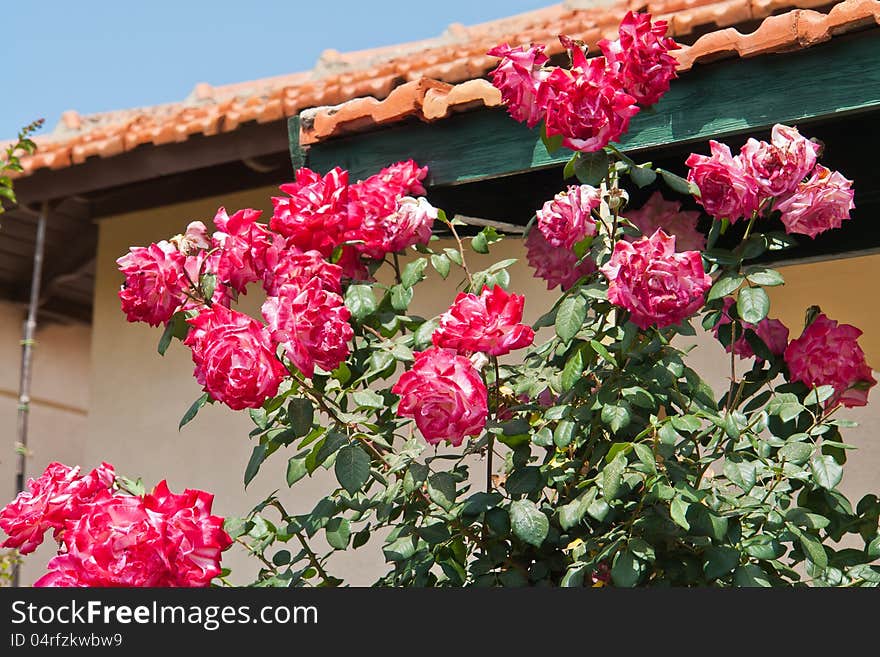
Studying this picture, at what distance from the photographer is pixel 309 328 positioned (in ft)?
6.52

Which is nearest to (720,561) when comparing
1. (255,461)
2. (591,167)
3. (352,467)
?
(352,467)

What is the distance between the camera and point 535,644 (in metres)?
1.65

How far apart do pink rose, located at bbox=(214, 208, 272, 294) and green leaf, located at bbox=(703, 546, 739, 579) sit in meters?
1.01

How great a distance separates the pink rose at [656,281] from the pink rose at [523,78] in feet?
1.23

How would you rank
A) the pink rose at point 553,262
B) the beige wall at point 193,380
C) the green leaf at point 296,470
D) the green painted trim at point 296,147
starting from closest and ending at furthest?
1. the green leaf at point 296,470
2. the pink rose at point 553,262
3. the green painted trim at point 296,147
4. the beige wall at point 193,380

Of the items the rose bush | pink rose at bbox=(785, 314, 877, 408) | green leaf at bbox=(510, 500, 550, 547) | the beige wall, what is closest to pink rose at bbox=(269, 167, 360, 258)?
the rose bush

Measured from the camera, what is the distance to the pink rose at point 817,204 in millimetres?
2068

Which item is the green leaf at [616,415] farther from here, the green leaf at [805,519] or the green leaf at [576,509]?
the green leaf at [805,519]

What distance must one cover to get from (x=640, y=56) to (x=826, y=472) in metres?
0.81

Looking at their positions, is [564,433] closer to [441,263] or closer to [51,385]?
[441,263]

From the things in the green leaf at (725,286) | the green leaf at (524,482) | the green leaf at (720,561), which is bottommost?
the green leaf at (720,561)

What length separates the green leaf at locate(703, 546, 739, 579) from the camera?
195 centimetres

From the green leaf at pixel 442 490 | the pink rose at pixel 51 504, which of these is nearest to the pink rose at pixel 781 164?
the green leaf at pixel 442 490

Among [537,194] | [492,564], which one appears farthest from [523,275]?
[492,564]
